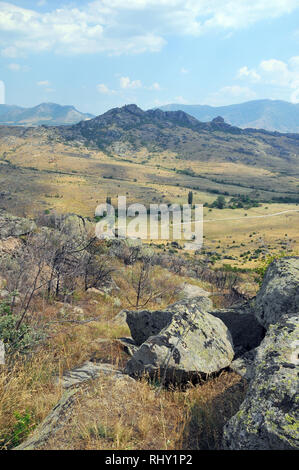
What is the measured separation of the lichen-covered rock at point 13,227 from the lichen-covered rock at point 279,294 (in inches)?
421

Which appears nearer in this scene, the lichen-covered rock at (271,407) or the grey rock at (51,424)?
the lichen-covered rock at (271,407)

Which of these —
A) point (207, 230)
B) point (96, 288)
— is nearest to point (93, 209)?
point (207, 230)

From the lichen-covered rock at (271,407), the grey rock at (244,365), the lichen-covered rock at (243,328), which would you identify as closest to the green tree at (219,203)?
the lichen-covered rock at (243,328)

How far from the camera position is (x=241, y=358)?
5.04 meters

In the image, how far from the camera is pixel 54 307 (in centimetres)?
822

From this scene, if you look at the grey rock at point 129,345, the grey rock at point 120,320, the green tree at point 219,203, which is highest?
the grey rock at point 129,345

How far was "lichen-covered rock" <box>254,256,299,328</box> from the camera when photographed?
16.9 feet

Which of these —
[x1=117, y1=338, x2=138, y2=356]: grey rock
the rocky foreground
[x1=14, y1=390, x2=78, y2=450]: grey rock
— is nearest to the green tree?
the rocky foreground

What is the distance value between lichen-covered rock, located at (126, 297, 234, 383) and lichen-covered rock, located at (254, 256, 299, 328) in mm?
903

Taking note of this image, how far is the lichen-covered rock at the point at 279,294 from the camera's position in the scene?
5.16 metres

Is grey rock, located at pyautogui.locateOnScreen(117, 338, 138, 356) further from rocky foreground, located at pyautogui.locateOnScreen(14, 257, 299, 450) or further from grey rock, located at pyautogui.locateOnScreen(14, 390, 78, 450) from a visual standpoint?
grey rock, located at pyautogui.locateOnScreen(14, 390, 78, 450)

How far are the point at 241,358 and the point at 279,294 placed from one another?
1263mm

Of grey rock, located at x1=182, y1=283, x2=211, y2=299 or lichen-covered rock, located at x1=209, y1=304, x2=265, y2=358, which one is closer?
lichen-covered rock, located at x1=209, y1=304, x2=265, y2=358

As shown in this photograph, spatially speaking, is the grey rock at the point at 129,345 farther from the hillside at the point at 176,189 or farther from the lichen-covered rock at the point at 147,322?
the hillside at the point at 176,189
